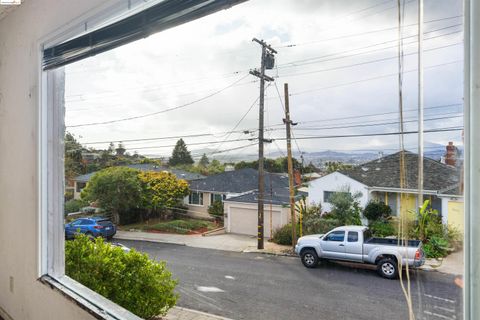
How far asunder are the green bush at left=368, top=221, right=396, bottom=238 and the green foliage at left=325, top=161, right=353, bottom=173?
0.18 metres

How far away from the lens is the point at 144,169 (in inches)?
71.4

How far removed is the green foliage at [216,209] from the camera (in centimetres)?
151

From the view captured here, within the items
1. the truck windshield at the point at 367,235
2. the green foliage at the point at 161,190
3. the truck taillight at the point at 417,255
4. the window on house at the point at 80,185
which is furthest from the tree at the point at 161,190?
the truck taillight at the point at 417,255

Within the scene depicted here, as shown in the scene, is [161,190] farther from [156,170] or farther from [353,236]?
[353,236]

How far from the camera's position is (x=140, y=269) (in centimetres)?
185

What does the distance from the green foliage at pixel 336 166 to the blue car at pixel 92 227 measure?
54.4 inches

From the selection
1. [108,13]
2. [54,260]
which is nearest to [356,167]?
[108,13]

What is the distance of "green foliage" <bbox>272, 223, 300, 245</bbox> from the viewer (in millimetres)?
1224

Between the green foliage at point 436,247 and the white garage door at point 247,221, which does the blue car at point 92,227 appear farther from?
the green foliage at point 436,247

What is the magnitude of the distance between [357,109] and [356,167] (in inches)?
7.3

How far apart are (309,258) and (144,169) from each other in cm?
102

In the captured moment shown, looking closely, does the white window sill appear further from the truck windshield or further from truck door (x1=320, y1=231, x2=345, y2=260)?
the truck windshield

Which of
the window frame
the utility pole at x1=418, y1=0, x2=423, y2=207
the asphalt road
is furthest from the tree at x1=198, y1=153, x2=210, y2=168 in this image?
the utility pole at x1=418, y1=0, x2=423, y2=207

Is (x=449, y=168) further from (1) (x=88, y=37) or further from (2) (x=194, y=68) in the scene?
(1) (x=88, y=37)
